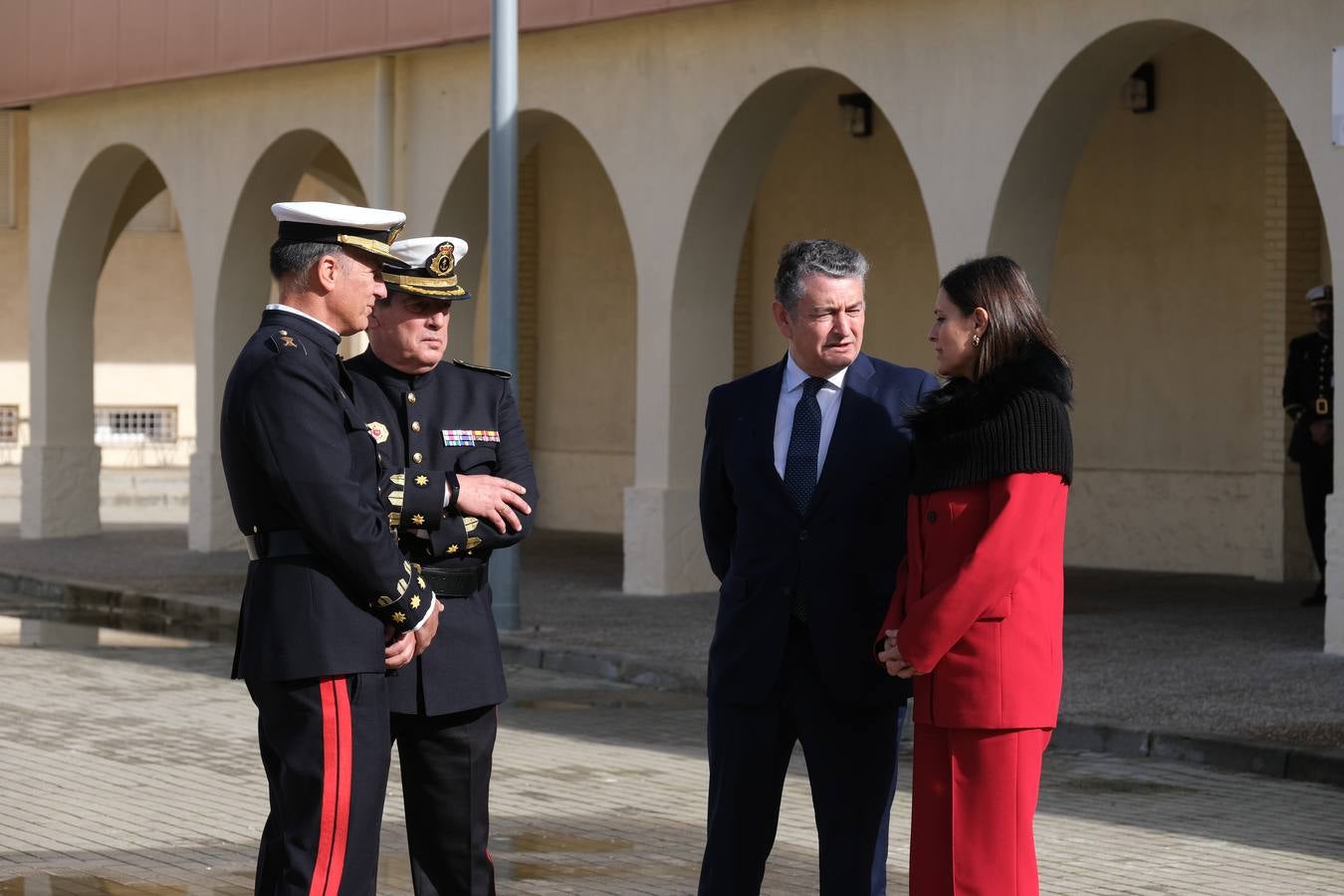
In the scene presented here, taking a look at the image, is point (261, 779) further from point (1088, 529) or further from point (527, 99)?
point (1088, 529)

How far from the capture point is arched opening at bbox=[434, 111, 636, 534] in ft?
76.8

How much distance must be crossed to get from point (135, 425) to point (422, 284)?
34.1m

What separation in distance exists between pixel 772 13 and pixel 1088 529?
18.1ft

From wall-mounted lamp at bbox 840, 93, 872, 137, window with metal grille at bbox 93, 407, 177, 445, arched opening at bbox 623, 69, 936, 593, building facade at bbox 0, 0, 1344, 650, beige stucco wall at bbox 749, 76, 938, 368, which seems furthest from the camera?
window with metal grille at bbox 93, 407, 177, 445

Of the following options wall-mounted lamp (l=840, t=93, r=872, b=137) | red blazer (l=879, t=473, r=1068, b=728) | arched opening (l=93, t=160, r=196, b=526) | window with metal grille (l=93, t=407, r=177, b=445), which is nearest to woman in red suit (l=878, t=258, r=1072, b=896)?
red blazer (l=879, t=473, r=1068, b=728)

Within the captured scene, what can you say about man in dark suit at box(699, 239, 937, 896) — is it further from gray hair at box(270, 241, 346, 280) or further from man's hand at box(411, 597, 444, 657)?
gray hair at box(270, 241, 346, 280)

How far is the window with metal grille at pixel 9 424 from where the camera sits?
36.6 meters

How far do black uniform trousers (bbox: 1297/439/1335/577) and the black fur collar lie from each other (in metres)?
9.96

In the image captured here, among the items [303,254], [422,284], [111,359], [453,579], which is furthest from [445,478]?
[111,359]

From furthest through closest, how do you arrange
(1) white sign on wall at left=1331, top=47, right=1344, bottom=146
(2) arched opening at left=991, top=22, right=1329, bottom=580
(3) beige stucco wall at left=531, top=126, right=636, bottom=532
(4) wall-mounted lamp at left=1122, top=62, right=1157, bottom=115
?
(3) beige stucco wall at left=531, top=126, right=636, bottom=532
(4) wall-mounted lamp at left=1122, top=62, right=1157, bottom=115
(2) arched opening at left=991, top=22, right=1329, bottom=580
(1) white sign on wall at left=1331, top=47, right=1344, bottom=146

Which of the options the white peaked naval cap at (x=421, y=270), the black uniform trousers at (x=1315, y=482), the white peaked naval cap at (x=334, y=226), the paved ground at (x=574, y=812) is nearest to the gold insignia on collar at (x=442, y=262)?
the white peaked naval cap at (x=421, y=270)

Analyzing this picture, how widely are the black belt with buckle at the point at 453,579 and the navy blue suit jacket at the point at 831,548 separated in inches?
22.8

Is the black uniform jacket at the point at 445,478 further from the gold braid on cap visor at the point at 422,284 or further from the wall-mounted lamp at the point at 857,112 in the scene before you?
the wall-mounted lamp at the point at 857,112

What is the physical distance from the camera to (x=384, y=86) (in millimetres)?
18453
